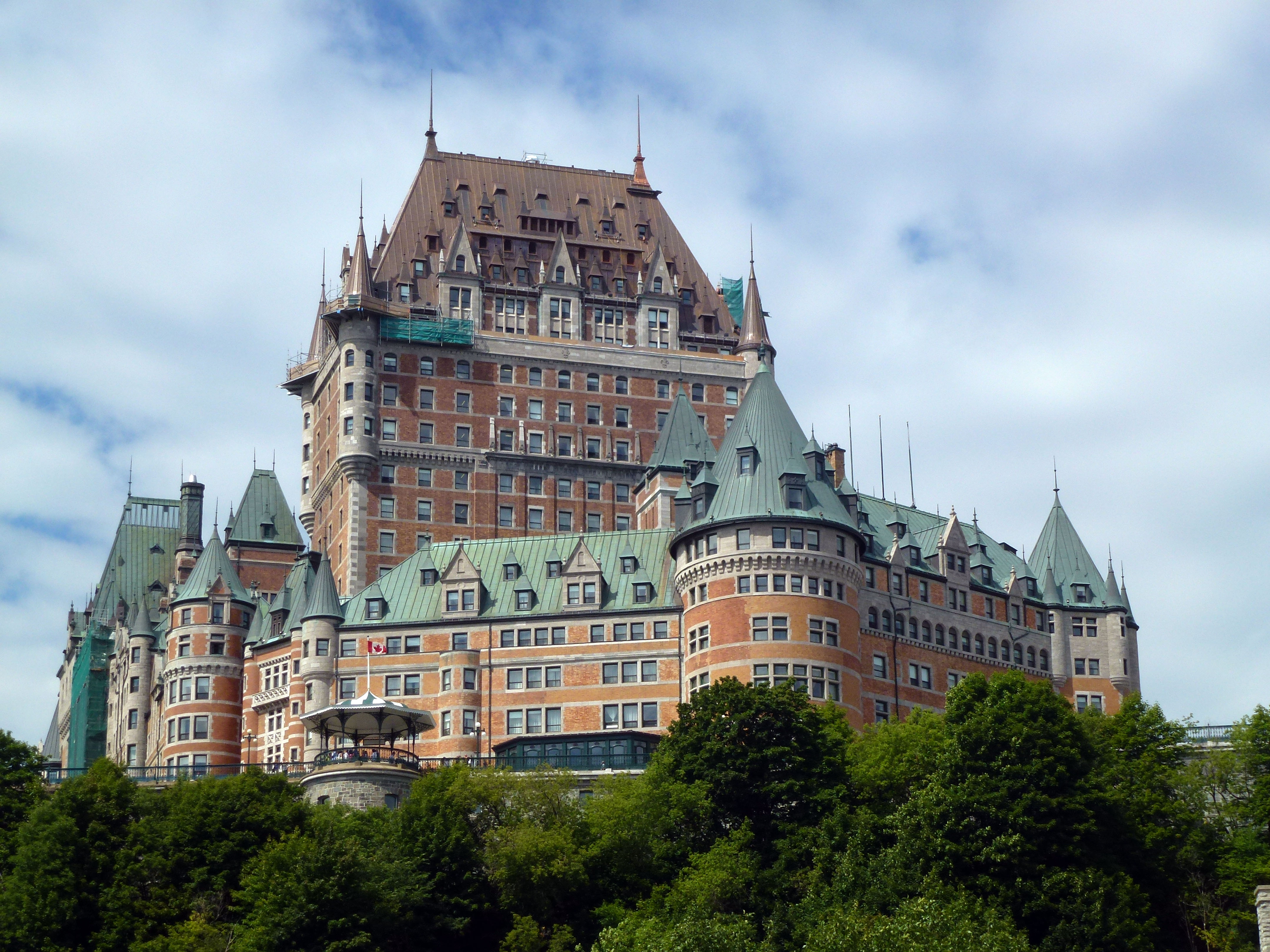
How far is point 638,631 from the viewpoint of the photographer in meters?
138

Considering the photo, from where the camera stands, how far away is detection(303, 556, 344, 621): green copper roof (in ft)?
467

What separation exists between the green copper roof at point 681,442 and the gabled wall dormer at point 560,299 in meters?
17.9

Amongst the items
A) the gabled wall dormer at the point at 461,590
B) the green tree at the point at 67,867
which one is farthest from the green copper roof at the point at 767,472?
the green tree at the point at 67,867

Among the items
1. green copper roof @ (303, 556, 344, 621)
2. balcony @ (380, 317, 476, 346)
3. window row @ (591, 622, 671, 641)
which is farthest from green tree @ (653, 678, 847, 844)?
balcony @ (380, 317, 476, 346)

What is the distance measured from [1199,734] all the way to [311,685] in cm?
5244

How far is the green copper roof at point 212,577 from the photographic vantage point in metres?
159

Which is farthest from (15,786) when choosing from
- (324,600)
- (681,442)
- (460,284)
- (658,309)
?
(658,309)

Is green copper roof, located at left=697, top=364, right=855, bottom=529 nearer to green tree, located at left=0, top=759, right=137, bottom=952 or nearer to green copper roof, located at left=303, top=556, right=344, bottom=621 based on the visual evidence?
green copper roof, located at left=303, top=556, right=344, bottom=621

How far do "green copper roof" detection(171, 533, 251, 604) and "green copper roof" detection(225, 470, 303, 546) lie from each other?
15.4 meters

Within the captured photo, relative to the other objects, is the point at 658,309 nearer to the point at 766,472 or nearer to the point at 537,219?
the point at 537,219

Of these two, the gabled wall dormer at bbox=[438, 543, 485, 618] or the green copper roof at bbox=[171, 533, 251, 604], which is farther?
the green copper roof at bbox=[171, 533, 251, 604]

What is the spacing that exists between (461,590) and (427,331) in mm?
31830

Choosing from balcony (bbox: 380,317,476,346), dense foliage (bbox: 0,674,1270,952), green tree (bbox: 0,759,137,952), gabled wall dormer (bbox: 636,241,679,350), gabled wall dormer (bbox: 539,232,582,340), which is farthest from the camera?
gabled wall dormer (bbox: 636,241,679,350)

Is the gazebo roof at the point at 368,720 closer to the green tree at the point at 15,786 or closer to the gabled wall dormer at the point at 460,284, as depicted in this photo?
the green tree at the point at 15,786
